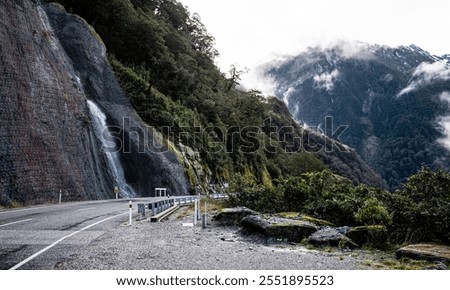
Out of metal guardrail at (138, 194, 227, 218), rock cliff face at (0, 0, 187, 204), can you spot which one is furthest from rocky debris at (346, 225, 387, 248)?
rock cliff face at (0, 0, 187, 204)

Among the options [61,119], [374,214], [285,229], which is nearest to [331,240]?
[285,229]

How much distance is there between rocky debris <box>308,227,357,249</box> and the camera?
1077cm

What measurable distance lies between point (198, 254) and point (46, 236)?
4.37 m

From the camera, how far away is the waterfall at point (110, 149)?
108 ft

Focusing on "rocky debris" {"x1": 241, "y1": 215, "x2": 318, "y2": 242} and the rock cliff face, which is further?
the rock cliff face

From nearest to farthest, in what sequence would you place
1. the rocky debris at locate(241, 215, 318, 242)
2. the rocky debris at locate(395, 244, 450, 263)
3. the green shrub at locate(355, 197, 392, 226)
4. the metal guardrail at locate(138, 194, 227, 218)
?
the rocky debris at locate(395, 244, 450, 263) → the rocky debris at locate(241, 215, 318, 242) → the green shrub at locate(355, 197, 392, 226) → the metal guardrail at locate(138, 194, 227, 218)

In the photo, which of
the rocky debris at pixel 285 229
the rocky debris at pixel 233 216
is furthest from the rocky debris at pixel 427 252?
the rocky debris at pixel 233 216

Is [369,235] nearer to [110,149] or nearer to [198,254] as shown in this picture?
[198,254]

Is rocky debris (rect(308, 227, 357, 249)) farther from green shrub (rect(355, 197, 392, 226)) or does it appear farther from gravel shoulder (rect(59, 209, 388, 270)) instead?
green shrub (rect(355, 197, 392, 226))

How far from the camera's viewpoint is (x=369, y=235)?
11438mm

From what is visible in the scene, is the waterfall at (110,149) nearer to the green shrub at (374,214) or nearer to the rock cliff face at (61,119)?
the rock cliff face at (61,119)

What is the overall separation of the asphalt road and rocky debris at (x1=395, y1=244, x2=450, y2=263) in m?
7.49

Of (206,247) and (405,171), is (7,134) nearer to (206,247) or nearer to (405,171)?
(206,247)

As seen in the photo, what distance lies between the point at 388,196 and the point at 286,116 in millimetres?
116951
